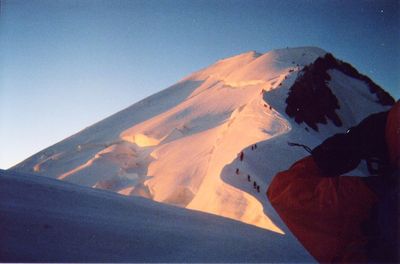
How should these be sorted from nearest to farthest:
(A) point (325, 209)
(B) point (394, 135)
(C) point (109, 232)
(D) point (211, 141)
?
1. (B) point (394, 135)
2. (A) point (325, 209)
3. (C) point (109, 232)
4. (D) point (211, 141)

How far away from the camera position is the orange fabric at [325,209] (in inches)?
69.5

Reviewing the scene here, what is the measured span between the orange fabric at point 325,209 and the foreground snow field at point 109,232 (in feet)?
2.23

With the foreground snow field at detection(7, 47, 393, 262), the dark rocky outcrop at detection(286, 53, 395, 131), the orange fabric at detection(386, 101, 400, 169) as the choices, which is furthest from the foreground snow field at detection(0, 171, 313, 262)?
the dark rocky outcrop at detection(286, 53, 395, 131)

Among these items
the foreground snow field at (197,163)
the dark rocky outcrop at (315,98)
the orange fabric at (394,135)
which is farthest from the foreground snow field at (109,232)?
the dark rocky outcrop at (315,98)

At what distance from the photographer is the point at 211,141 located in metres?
11.3

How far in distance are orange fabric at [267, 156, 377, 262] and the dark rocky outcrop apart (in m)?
8.50

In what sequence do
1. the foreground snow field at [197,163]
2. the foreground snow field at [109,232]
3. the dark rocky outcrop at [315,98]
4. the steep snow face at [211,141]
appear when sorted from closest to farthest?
the foreground snow field at [109,232] → the foreground snow field at [197,163] → the steep snow face at [211,141] → the dark rocky outcrop at [315,98]

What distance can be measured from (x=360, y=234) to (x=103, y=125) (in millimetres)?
19087

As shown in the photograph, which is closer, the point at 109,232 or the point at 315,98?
the point at 109,232

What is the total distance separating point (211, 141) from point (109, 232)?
8922 mm

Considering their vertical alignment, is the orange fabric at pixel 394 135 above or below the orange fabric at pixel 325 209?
→ above

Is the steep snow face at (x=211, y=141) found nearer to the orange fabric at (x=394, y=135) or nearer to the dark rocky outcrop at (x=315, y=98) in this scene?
the dark rocky outcrop at (x=315, y=98)

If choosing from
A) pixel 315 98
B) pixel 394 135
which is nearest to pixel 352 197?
pixel 394 135

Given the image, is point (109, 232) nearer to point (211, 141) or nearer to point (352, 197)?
point (352, 197)
